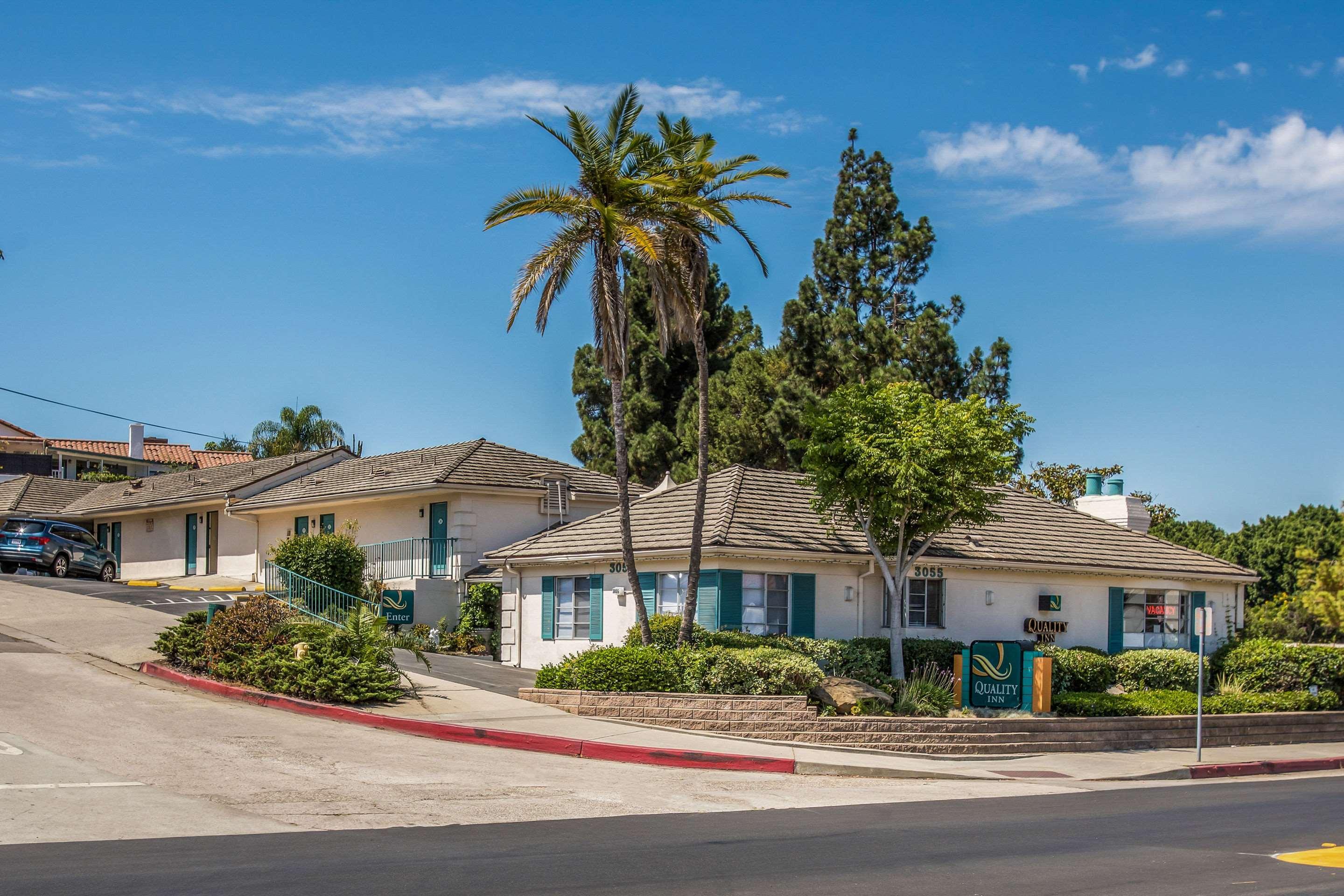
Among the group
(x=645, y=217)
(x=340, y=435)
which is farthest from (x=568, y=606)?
(x=340, y=435)

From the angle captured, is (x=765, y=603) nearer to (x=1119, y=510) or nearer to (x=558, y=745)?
(x=558, y=745)

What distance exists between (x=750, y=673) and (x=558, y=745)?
13.4ft

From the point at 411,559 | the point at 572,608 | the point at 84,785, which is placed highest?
the point at 411,559

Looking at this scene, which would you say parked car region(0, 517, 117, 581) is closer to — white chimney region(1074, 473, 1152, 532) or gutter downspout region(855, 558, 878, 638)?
gutter downspout region(855, 558, 878, 638)

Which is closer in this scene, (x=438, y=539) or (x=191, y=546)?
(x=438, y=539)

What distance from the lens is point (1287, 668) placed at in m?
28.4

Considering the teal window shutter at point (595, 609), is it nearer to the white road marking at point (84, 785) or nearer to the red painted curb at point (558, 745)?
the red painted curb at point (558, 745)

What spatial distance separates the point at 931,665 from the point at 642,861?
14800 millimetres

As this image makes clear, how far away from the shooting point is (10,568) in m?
38.2

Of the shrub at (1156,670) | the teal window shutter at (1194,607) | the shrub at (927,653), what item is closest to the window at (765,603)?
the shrub at (927,653)

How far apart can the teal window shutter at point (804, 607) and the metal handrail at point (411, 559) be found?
11.8 meters

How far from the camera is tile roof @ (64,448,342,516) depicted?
41656 millimetres

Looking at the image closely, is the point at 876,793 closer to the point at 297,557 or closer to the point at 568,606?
the point at 568,606

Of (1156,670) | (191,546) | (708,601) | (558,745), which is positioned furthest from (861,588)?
(191,546)
